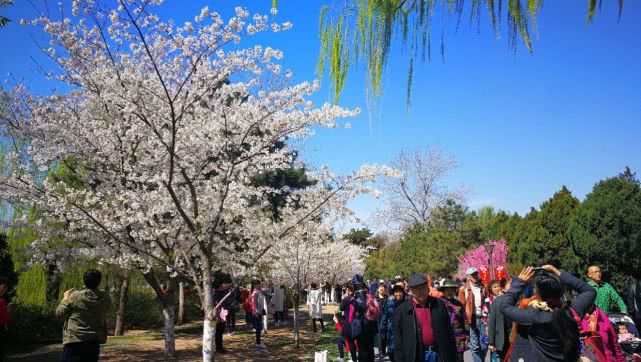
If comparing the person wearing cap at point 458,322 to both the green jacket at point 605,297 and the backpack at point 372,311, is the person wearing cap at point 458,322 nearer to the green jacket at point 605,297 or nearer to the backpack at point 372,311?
the backpack at point 372,311

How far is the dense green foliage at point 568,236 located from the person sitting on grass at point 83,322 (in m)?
15.7

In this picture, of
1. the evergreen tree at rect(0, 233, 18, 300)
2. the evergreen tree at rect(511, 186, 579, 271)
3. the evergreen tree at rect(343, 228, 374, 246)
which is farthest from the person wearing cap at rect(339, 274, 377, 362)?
the evergreen tree at rect(343, 228, 374, 246)

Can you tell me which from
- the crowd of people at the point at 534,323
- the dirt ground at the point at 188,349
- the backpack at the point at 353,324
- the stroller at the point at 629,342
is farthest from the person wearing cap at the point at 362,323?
the dirt ground at the point at 188,349

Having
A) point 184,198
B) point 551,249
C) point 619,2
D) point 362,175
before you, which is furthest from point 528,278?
point 551,249

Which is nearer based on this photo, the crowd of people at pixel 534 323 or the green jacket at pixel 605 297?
the crowd of people at pixel 534 323

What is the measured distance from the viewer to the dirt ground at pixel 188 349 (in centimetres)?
1128

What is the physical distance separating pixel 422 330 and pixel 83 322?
3732 millimetres

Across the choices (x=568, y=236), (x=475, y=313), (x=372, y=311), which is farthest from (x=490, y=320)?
(x=568, y=236)

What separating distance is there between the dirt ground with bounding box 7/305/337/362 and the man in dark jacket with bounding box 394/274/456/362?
24.6ft

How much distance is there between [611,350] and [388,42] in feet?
13.0

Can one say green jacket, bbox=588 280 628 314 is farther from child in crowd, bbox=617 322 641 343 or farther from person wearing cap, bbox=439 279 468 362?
person wearing cap, bbox=439 279 468 362

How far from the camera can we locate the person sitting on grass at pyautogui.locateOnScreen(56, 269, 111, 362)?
5.02 metres

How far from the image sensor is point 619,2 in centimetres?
211

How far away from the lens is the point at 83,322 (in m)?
5.07
